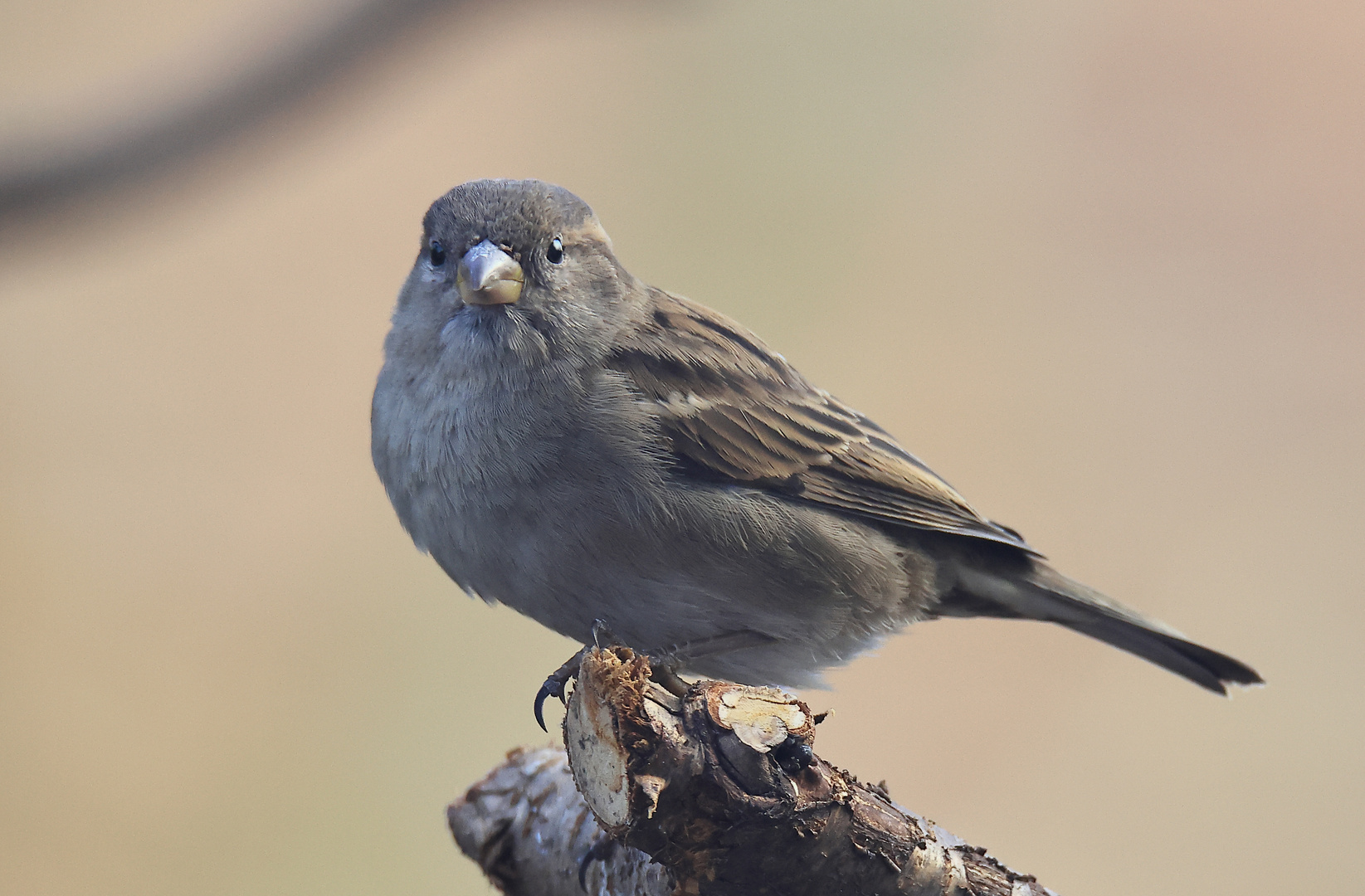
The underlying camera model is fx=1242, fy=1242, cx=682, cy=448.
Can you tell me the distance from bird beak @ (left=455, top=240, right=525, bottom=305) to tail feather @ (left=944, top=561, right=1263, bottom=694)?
4.77 ft

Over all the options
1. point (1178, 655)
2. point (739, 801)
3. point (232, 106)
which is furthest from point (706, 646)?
point (232, 106)

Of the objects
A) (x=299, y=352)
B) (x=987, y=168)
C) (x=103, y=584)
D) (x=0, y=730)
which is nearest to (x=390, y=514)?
(x=299, y=352)

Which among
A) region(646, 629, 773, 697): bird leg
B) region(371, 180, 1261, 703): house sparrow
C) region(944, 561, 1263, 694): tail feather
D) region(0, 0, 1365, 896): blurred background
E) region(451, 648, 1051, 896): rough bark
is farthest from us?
region(0, 0, 1365, 896): blurred background

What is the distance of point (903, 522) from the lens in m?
3.25

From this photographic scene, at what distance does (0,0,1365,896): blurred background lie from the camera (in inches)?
201

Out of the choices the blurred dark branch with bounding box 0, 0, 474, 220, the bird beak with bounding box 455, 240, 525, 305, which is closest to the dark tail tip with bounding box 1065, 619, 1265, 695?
the bird beak with bounding box 455, 240, 525, 305

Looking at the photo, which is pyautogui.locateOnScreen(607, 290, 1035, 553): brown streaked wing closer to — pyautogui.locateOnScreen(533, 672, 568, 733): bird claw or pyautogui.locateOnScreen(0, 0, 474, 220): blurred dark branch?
pyautogui.locateOnScreen(533, 672, 568, 733): bird claw

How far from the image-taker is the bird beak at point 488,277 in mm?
2908

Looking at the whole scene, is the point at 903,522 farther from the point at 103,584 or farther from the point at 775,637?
the point at 103,584

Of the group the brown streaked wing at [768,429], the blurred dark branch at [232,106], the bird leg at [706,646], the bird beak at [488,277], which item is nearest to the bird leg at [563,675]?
the bird leg at [706,646]

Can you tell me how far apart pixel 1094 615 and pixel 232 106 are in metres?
2.65

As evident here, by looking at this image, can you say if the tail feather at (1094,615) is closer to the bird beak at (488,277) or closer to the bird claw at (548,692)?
the bird claw at (548,692)

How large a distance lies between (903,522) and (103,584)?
3.82m

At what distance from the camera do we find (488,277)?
2.91 meters
